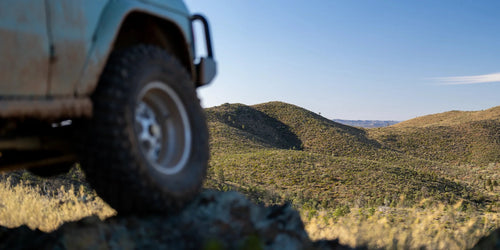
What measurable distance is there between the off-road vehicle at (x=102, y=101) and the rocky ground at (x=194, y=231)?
0.14 m

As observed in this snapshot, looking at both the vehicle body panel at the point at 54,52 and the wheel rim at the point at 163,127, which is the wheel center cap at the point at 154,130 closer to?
the wheel rim at the point at 163,127

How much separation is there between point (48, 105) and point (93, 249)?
3.00ft

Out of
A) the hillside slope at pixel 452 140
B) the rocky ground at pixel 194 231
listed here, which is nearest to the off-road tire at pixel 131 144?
the rocky ground at pixel 194 231

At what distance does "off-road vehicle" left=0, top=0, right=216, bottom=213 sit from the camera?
232cm

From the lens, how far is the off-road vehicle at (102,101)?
91.4 inches

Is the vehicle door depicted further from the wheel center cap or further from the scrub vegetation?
the scrub vegetation

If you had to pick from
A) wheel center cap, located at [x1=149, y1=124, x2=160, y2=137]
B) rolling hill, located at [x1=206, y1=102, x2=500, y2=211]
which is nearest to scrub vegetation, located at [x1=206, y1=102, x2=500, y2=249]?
rolling hill, located at [x1=206, y1=102, x2=500, y2=211]

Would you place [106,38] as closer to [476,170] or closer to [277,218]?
[277,218]

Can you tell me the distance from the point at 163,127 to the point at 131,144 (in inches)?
26.2

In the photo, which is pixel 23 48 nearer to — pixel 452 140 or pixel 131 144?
pixel 131 144

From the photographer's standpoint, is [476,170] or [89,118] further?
[476,170]

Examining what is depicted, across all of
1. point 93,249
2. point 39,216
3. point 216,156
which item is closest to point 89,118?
point 93,249

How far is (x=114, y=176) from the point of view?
2543 millimetres

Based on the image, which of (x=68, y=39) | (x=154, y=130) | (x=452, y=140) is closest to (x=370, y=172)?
(x=154, y=130)
